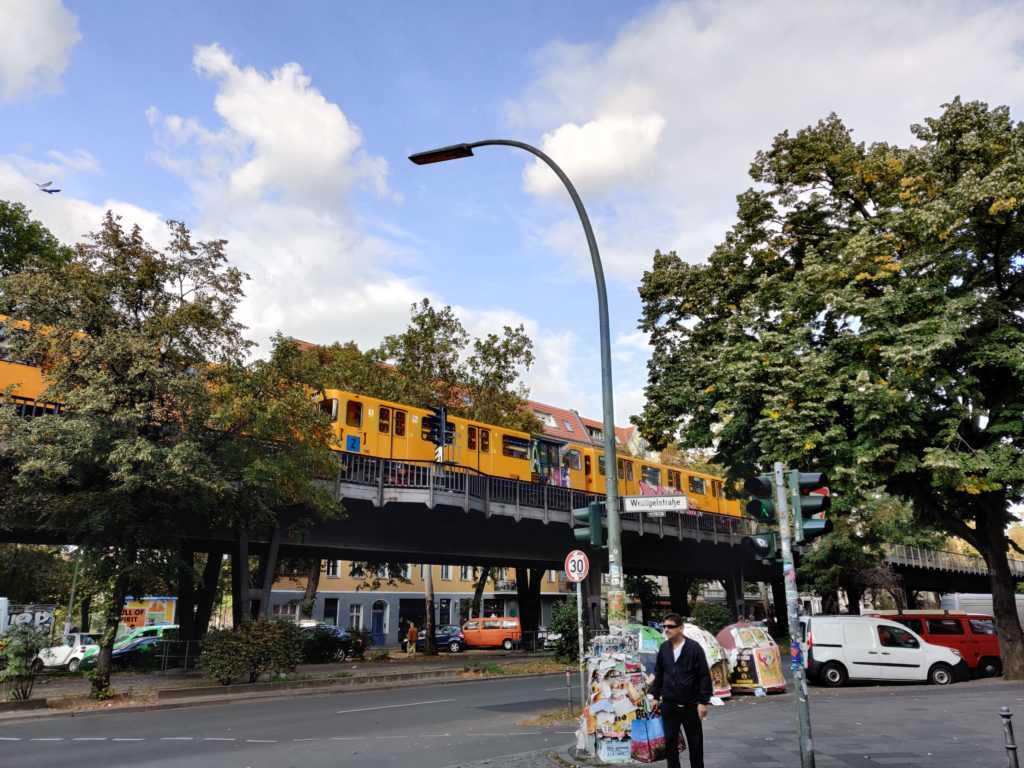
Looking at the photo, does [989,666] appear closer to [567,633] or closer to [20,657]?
[567,633]

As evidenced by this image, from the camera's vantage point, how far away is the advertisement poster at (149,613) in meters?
38.3

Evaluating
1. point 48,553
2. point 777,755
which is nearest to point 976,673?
point 777,755

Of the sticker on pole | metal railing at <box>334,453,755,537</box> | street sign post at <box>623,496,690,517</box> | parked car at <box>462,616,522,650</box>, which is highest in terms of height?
metal railing at <box>334,453,755,537</box>

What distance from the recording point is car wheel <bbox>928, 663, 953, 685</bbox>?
61.2 ft

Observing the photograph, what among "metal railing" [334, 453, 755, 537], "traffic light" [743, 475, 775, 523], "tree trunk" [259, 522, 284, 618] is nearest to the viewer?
"traffic light" [743, 475, 775, 523]

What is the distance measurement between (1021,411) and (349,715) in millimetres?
15506

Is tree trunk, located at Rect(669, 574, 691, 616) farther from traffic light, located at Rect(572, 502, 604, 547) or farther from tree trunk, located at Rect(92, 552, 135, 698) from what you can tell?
traffic light, located at Rect(572, 502, 604, 547)

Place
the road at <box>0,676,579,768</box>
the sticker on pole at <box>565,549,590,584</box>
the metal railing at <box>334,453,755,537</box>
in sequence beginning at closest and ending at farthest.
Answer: the road at <box>0,676,579,768</box>, the sticker on pole at <box>565,549,590,584</box>, the metal railing at <box>334,453,755,537</box>

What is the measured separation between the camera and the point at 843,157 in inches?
814

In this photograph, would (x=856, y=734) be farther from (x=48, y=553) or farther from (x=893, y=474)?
(x=48, y=553)

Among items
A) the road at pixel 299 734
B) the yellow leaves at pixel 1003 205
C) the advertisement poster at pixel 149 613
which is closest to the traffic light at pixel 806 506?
the road at pixel 299 734

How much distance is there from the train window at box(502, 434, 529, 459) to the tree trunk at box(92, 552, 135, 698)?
14933 mm

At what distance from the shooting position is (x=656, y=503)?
10.0 meters

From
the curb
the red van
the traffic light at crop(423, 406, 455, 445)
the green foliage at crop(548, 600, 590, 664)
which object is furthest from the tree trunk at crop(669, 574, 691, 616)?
the curb
